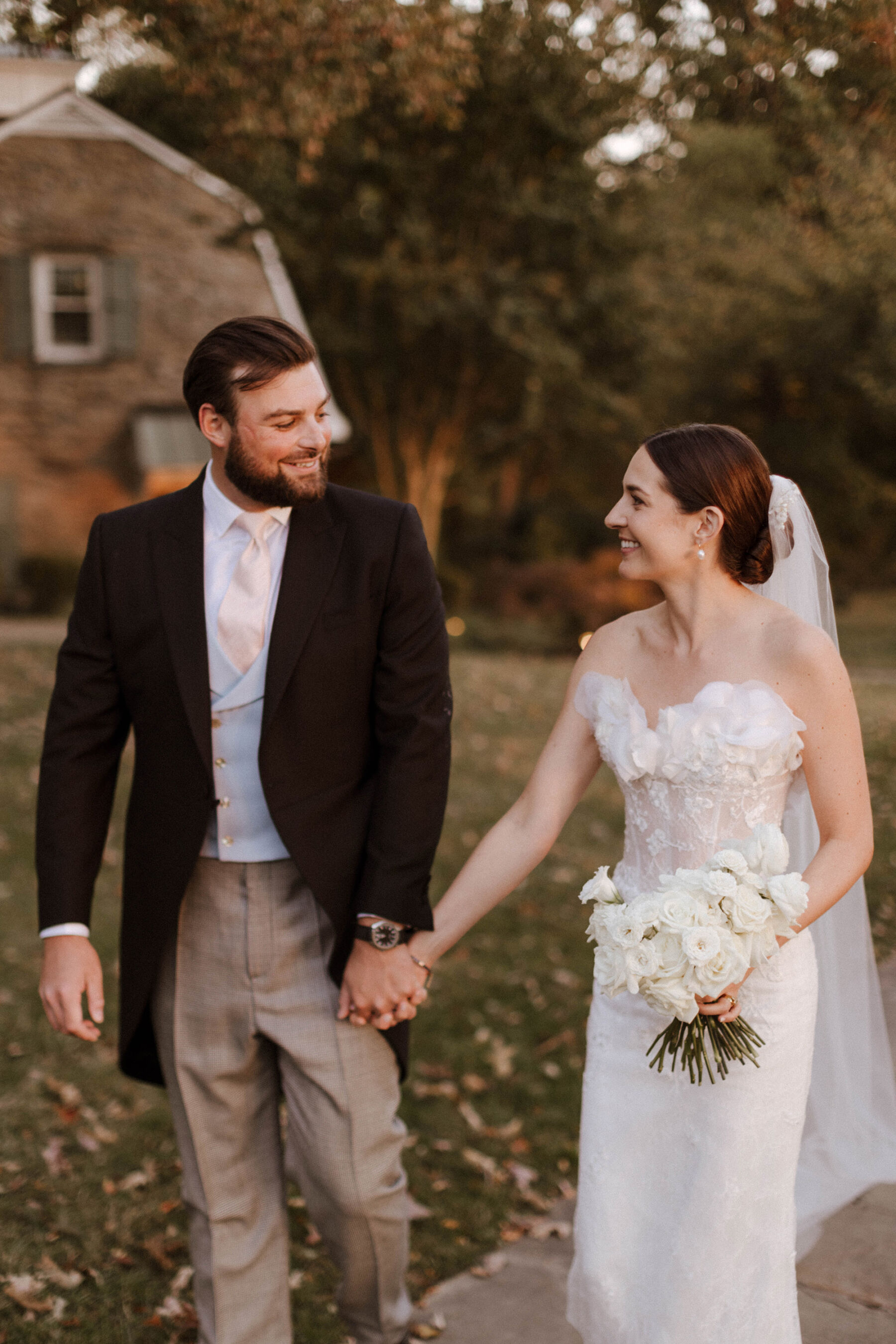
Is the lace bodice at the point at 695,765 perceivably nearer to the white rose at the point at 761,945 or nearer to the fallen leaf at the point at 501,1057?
the white rose at the point at 761,945

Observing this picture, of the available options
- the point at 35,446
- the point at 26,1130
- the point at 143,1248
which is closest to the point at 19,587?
the point at 35,446

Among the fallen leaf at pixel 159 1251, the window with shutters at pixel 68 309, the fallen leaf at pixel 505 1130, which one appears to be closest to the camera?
the fallen leaf at pixel 159 1251

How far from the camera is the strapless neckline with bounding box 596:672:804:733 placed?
2467 mm

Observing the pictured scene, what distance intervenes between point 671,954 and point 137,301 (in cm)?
1215

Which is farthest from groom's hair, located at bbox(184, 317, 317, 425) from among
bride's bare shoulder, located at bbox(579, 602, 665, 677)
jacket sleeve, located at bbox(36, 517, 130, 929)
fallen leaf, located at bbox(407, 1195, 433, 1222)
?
fallen leaf, located at bbox(407, 1195, 433, 1222)

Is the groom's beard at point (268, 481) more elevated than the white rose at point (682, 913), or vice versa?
the groom's beard at point (268, 481)

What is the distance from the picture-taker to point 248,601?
2721 millimetres

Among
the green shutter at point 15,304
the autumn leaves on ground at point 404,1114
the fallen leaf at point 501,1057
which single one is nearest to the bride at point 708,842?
the autumn leaves on ground at point 404,1114

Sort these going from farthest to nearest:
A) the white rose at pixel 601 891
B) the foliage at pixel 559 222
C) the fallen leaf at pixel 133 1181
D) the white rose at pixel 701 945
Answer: the foliage at pixel 559 222
the fallen leaf at pixel 133 1181
the white rose at pixel 601 891
the white rose at pixel 701 945

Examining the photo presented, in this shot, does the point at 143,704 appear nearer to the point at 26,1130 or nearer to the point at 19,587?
the point at 26,1130

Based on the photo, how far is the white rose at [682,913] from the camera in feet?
7.06

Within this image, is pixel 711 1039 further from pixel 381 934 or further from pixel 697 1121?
pixel 381 934

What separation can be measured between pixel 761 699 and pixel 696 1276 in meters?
1.22

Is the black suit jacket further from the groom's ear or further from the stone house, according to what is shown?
the stone house
